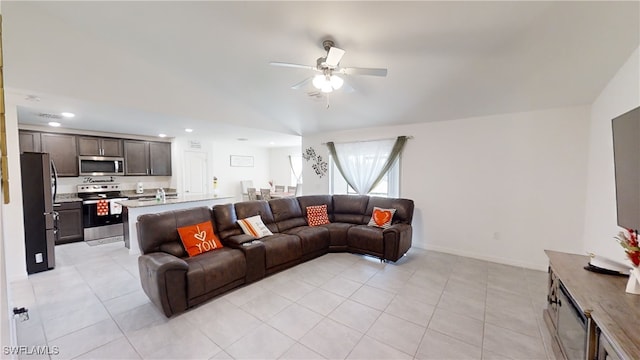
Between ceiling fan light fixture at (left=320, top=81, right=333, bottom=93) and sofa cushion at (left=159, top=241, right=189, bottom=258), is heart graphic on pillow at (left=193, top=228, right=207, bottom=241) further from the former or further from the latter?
ceiling fan light fixture at (left=320, top=81, right=333, bottom=93)

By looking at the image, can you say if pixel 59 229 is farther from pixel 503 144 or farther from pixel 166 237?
pixel 503 144

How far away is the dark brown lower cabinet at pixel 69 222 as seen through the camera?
187 inches

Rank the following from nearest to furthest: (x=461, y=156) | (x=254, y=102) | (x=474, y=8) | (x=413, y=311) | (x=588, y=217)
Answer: (x=474, y=8)
(x=413, y=311)
(x=588, y=217)
(x=461, y=156)
(x=254, y=102)

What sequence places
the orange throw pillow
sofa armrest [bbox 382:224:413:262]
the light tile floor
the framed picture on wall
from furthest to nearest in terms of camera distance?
the framed picture on wall < sofa armrest [bbox 382:224:413:262] < the orange throw pillow < the light tile floor

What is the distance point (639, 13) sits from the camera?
203 centimetres

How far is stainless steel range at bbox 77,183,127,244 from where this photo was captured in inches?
198

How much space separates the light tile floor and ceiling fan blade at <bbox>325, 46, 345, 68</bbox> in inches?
96.9

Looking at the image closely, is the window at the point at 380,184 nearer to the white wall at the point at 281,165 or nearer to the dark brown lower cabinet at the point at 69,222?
the white wall at the point at 281,165

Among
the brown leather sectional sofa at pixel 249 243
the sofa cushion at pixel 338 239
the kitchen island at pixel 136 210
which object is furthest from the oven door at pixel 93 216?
the sofa cushion at pixel 338 239

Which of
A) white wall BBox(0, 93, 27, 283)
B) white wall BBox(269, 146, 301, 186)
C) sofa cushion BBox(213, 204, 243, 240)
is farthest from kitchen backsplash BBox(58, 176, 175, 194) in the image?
sofa cushion BBox(213, 204, 243, 240)

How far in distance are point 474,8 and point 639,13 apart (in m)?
1.26

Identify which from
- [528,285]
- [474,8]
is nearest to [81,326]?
[474,8]

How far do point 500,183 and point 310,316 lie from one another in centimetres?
346

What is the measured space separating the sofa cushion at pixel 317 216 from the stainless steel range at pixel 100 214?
3984mm
